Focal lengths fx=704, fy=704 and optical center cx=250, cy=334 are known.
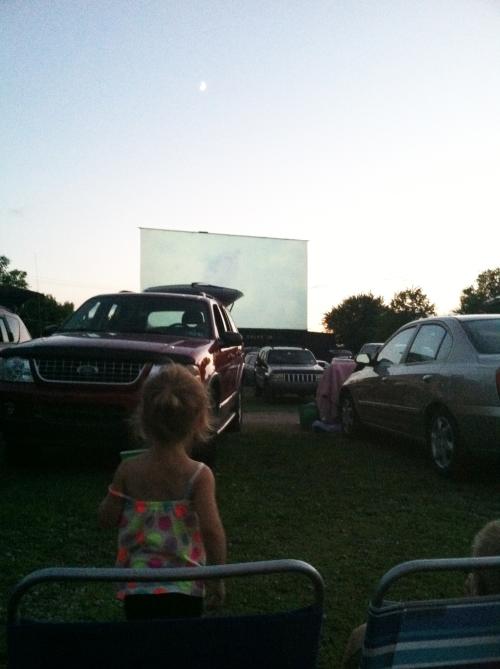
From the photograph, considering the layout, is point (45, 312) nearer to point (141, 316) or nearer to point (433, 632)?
point (141, 316)

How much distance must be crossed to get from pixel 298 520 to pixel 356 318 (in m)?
109

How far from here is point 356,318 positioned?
11288 cm

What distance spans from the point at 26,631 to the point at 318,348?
138 ft

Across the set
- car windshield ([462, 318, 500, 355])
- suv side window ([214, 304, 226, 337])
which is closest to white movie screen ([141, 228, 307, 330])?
suv side window ([214, 304, 226, 337])

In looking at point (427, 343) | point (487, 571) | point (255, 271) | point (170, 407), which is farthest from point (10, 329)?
point (255, 271)

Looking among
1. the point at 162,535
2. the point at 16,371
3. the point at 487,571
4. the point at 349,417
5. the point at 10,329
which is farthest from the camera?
the point at 10,329

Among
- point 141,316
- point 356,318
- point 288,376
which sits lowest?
point 288,376

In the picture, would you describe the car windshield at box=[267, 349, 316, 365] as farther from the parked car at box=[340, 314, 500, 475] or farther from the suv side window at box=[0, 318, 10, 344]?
the parked car at box=[340, 314, 500, 475]

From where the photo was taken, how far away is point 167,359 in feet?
20.9

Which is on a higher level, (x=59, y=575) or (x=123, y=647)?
(x=59, y=575)

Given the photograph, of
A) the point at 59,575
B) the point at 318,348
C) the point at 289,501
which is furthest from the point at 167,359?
the point at 318,348

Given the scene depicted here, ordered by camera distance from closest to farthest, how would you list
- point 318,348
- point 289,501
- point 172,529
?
point 172,529 → point 289,501 → point 318,348

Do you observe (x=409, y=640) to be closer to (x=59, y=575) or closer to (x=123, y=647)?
(x=123, y=647)

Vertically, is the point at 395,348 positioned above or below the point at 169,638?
above
